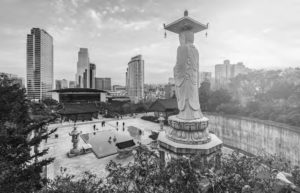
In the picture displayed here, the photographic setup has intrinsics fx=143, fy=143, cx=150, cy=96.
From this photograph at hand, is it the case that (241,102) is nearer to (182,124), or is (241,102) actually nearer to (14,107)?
(182,124)

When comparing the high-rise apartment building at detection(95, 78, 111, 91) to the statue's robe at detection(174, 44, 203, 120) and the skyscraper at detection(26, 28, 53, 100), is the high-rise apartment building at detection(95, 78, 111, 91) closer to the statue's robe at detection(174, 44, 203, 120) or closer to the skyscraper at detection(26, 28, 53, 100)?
the skyscraper at detection(26, 28, 53, 100)

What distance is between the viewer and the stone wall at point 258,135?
975 cm

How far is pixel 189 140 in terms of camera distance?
6988 mm

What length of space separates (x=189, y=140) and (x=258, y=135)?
8.93 m

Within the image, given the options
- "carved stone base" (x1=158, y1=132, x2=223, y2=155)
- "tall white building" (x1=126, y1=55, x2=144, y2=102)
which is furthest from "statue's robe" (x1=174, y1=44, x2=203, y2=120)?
"tall white building" (x1=126, y1=55, x2=144, y2=102)

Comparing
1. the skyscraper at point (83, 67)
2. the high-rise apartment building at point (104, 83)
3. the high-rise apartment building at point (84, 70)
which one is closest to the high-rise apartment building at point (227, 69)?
the high-rise apartment building at point (84, 70)

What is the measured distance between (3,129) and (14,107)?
1458 millimetres

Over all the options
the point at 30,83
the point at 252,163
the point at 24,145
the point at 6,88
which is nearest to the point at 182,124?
the point at 252,163

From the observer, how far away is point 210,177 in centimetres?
246

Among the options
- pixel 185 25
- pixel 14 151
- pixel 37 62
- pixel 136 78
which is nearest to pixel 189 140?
pixel 185 25

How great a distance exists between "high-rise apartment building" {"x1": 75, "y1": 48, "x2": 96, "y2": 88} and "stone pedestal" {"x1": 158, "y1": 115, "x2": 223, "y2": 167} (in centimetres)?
8942

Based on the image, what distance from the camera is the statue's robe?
7.81 m

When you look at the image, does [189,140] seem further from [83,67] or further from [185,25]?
[83,67]

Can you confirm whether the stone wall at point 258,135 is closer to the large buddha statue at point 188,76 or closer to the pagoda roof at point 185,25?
the large buddha statue at point 188,76
